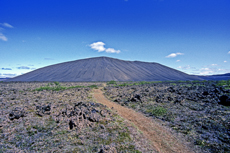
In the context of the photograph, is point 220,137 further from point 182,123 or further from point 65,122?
point 65,122

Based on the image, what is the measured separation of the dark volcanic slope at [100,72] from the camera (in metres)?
85.8

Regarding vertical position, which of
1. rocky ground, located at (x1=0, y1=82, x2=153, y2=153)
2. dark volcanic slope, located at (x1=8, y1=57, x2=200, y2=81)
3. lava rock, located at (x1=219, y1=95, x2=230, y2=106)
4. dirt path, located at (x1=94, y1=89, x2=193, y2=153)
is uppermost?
dark volcanic slope, located at (x1=8, y1=57, x2=200, y2=81)

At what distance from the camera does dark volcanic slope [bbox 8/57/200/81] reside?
85.8 metres

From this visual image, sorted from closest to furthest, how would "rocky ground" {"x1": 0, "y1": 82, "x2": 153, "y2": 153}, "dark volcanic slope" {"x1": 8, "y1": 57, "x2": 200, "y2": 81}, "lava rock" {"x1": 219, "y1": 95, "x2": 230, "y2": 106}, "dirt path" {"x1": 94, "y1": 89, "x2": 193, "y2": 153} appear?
"rocky ground" {"x1": 0, "y1": 82, "x2": 153, "y2": 153} < "dirt path" {"x1": 94, "y1": 89, "x2": 193, "y2": 153} < "lava rock" {"x1": 219, "y1": 95, "x2": 230, "y2": 106} < "dark volcanic slope" {"x1": 8, "y1": 57, "x2": 200, "y2": 81}

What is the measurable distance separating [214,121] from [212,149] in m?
3.91

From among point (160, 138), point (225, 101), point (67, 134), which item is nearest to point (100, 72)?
point (225, 101)

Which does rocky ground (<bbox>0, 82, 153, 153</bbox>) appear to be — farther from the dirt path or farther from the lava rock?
the lava rock

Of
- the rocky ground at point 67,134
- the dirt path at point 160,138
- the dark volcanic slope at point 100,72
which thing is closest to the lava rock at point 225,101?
the dirt path at point 160,138

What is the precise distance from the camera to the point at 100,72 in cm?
8988

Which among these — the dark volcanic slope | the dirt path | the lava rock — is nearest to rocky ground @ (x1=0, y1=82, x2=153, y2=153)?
the dirt path

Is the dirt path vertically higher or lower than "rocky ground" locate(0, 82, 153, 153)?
lower

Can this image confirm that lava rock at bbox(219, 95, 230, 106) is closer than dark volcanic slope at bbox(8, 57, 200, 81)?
Yes

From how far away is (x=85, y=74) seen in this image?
87562 millimetres

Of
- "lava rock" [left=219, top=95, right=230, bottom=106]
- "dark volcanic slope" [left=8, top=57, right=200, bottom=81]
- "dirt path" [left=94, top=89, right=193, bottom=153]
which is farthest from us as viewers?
"dark volcanic slope" [left=8, top=57, right=200, bottom=81]
